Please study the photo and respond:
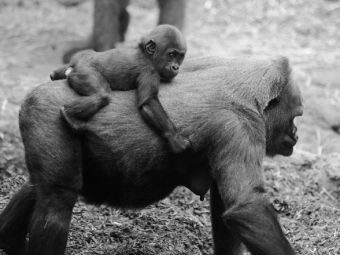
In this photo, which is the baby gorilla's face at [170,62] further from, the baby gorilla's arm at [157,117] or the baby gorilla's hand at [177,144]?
the baby gorilla's hand at [177,144]

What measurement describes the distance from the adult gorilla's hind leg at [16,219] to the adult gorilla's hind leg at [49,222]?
449 mm

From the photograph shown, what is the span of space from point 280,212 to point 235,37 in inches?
226

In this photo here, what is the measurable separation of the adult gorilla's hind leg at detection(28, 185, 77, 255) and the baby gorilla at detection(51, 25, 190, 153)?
1.42 ft

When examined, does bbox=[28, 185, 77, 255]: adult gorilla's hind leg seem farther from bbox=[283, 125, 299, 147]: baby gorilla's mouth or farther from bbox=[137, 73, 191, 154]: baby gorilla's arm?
bbox=[283, 125, 299, 147]: baby gorilla's mouth

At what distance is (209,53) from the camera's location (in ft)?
33.5

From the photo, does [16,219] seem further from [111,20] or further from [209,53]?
[209,53]

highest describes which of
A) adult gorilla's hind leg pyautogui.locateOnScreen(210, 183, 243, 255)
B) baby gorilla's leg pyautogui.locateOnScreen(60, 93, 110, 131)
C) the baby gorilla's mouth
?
baby gorilla's leg pyautogui.locateOnScreen(60, 93, 110, 131)

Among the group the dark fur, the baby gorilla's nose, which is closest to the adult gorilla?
the baby gorilla's nose

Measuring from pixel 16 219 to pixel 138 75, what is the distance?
124 cm

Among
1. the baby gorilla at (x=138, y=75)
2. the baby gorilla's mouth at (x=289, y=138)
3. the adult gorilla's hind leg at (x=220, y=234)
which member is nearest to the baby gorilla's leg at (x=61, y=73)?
the baby gorilla at (x=138, y=75)

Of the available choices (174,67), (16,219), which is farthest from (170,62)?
(16,219)

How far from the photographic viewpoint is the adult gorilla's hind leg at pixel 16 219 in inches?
186

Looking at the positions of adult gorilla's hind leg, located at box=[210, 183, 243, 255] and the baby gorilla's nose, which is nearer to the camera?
the baby gorilla's nose

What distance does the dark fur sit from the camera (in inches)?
377
